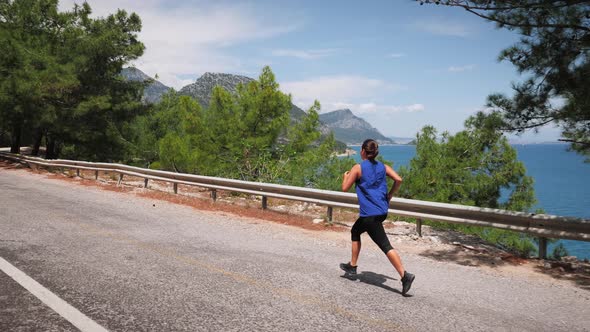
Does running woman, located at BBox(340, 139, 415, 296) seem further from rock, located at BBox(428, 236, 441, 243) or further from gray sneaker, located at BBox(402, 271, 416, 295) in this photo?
rock, located at BBox(428, 236, 441, 243)

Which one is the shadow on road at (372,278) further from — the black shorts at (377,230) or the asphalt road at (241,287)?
the black shorts at (377,230)

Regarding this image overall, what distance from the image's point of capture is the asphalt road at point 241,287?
380 centimetres

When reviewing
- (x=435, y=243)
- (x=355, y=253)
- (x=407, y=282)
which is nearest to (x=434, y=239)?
(x=435, y=243)

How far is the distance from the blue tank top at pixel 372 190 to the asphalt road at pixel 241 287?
0.93m

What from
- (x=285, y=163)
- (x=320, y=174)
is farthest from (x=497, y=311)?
(x=285, y=163)

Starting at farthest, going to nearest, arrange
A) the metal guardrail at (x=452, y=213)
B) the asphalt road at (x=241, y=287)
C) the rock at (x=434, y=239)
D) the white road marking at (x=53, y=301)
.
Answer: the rock at (x=434, y=239) → the metal guardrail at (x=452, y=213) → the asphalt road at (x=241, y=287) → the white road marking at (x=53, y=301)

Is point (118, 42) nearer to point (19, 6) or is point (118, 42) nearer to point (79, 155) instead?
point (19, 6)

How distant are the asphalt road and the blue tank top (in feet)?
3.06

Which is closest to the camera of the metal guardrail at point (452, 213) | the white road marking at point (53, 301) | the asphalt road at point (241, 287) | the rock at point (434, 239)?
the white road marking at point (53, 301)

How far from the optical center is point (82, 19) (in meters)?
25.0

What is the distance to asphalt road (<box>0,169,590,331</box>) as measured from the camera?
3797 mm

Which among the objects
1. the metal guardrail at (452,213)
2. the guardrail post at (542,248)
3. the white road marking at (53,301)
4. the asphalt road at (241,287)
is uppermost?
the metal guardrail at (452,213)

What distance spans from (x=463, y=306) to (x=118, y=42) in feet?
83.7

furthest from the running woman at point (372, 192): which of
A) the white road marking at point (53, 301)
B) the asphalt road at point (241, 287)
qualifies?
the white road marking at point (53, 301)
